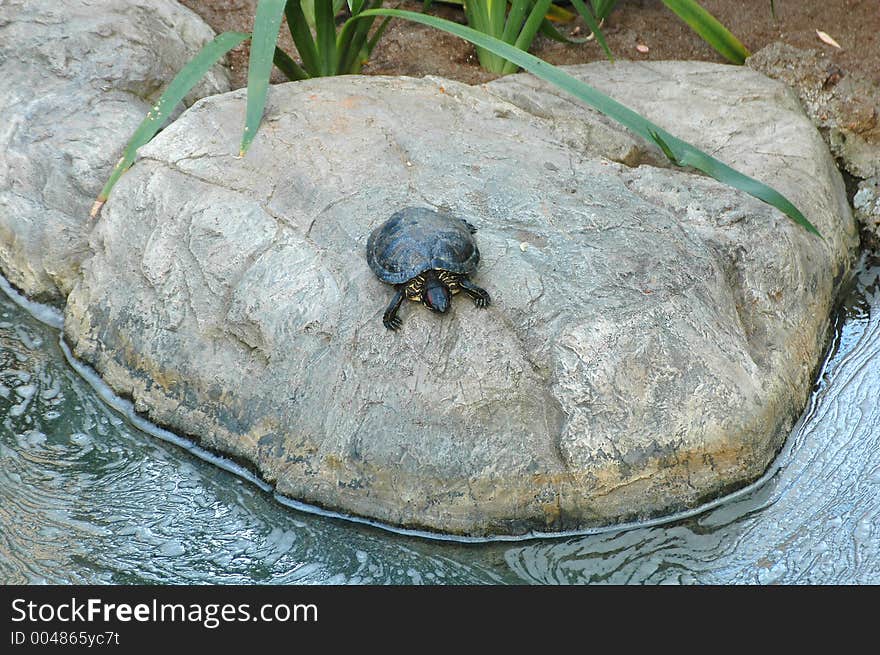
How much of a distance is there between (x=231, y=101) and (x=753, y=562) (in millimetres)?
2907

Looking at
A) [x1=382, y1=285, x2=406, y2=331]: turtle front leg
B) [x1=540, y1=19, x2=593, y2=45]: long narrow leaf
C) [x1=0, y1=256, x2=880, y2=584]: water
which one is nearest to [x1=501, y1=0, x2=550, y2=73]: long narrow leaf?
[x1=540, y1=19, x2=593, y2=45]: long narrow leaf

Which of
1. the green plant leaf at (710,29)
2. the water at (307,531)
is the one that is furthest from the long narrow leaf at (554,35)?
the water at (307,531)

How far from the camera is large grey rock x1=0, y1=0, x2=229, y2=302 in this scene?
4535mm

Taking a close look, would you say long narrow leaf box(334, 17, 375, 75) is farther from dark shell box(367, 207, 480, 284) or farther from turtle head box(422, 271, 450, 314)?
turtle head box(422, 271, 450, 314)

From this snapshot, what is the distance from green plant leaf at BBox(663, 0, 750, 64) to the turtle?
219 cm

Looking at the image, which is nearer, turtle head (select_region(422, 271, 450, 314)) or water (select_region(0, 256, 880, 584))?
water (select_region(0, 256, 880, 584))

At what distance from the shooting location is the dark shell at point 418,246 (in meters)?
3.56

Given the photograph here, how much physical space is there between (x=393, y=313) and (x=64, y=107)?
7.11 ft

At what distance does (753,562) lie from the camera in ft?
11.2

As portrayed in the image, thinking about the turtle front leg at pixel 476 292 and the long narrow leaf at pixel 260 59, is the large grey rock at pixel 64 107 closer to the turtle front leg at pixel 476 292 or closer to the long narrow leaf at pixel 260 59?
the long narrow leaf at pixel 260 59

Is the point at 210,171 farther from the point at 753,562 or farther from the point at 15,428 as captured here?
the point at 753,562

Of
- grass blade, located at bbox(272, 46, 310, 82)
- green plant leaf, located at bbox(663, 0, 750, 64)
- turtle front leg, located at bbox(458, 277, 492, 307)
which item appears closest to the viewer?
turtle front leg, located at bbox(458, 277, 492, 307)
